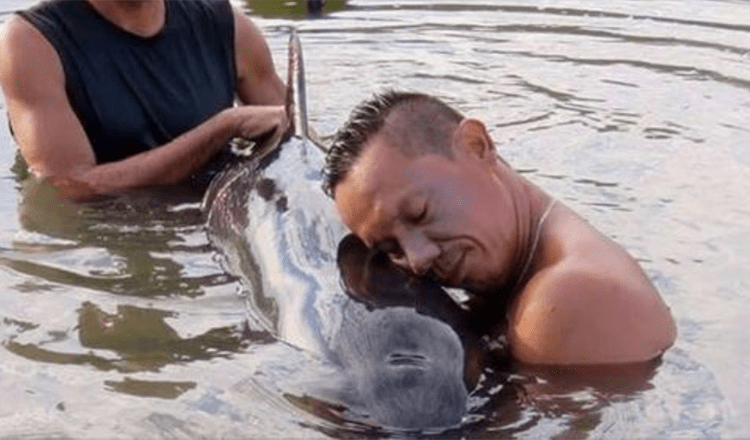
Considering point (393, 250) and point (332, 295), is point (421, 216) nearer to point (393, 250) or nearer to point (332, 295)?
point (393, 250)

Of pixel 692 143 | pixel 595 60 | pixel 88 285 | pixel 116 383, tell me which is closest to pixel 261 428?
pixel 116 383

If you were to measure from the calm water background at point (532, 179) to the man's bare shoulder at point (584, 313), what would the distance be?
76 mm

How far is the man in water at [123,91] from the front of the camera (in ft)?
18.0

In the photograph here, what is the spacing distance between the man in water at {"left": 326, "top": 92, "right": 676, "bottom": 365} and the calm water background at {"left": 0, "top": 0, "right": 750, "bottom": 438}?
127 mm

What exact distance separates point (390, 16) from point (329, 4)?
0.57m

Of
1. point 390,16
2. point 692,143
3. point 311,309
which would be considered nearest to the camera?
point 311,309

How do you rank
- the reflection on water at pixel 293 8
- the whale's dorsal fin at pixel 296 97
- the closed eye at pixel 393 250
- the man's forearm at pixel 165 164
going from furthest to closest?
the reflection on water at pixel 293 8, the man's forearm at pixel 165 164, the whale's dorsal fin at pixel 296 97, the closed eye at pixel 393 250

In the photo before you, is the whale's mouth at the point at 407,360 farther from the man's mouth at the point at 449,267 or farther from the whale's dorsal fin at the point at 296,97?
the whale's dorsal fin at the point at 296,97

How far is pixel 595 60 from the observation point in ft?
25.0

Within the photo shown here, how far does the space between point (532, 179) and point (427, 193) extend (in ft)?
6.01

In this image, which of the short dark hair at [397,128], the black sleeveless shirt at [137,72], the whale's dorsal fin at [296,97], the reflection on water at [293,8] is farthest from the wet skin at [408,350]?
the reflection on water at [293,8]

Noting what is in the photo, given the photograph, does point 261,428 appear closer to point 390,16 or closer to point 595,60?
point 595,60

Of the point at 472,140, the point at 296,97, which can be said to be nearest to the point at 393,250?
the point at 472,140

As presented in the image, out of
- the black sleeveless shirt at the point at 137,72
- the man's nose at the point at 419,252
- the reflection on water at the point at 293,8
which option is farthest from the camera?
the reflection on water at the point at 293,8
